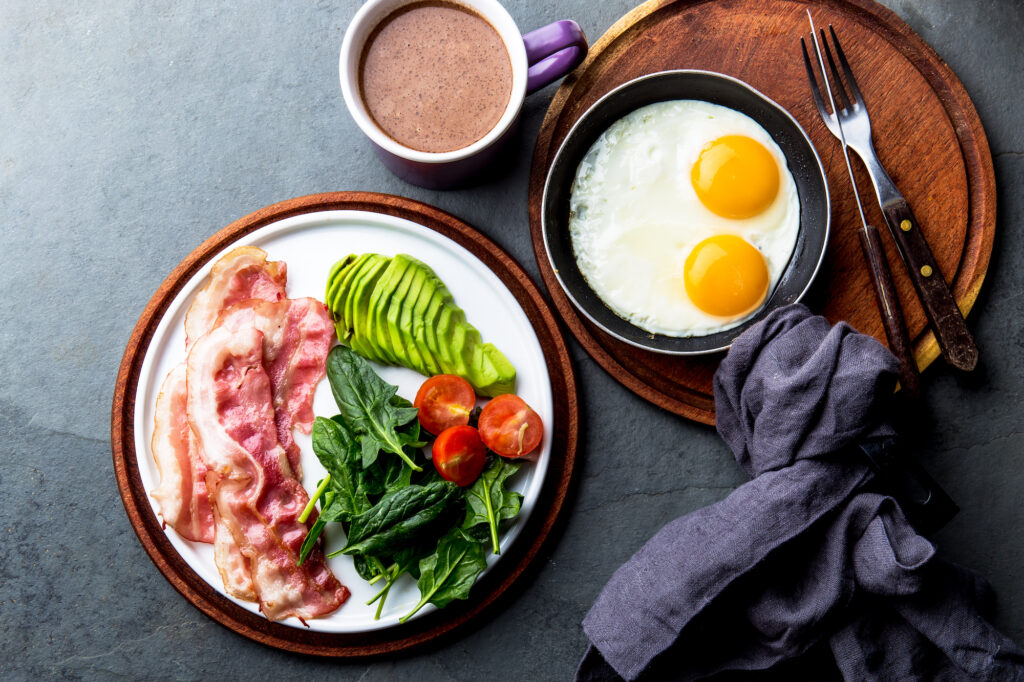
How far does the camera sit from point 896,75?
1.76 metres

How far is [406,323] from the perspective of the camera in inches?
67.0

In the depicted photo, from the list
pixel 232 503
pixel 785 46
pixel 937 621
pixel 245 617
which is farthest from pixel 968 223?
pixel 245 617

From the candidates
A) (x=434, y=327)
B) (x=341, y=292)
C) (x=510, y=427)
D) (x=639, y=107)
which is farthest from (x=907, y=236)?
(x=341, y=292)

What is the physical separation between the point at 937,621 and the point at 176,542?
181 cm

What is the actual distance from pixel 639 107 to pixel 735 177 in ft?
0.97

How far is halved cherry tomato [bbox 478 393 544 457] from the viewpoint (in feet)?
5.54

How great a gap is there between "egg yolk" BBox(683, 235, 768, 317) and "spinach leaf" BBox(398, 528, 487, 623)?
0.81 meters

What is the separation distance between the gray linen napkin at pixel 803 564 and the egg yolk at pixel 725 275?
8 centimetres

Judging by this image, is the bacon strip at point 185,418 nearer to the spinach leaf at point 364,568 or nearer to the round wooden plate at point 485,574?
the round wooden plate at point 485,574

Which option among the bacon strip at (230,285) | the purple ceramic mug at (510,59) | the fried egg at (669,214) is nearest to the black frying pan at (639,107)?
the fried egg at (669,214)

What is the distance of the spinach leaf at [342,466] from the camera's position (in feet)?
5.53

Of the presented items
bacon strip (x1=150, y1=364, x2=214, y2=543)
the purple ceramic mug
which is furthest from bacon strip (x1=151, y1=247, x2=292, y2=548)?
the purple ceramic mug

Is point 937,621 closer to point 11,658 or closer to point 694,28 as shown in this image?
point 694,28

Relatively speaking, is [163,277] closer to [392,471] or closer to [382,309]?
[382,309]
